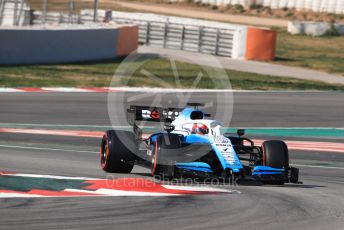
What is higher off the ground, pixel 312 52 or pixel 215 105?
pixel 215 105

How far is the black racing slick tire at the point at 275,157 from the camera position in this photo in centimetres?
1238

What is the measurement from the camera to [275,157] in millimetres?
12453

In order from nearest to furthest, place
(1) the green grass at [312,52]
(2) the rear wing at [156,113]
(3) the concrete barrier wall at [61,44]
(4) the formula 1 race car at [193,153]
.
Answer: (4) the formula 1 race car at [193,153] → (2) the rear wing at [156,113] → (3) the concrete barrier wall at [61,44] → (1) the green grass at [312,52]

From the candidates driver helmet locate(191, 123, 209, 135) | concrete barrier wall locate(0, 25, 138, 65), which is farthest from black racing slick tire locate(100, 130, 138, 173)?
concrete barrier wall locate(0, 25, 138, 65)

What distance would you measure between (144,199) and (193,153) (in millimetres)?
1905

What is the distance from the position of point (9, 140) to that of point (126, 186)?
5.81 meters

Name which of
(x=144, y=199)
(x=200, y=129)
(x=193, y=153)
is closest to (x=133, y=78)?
(x=200, y=129)

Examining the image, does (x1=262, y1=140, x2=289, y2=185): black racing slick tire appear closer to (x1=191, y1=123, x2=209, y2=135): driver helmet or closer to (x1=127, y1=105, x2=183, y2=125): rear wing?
(x1=191, y1=123, x2=209, y2=135): driver helmet

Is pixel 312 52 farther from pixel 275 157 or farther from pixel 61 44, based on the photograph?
pixel 275 157

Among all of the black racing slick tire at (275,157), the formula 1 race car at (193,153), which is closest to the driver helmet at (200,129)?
the formula 1 race car at (193,153)

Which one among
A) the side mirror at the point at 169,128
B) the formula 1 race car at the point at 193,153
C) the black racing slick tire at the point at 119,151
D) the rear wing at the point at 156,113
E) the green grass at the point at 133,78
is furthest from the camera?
the green grass at the point at 133,78

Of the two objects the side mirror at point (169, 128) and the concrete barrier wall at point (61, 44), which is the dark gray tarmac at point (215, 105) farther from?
the side mirror at point (169, 128)

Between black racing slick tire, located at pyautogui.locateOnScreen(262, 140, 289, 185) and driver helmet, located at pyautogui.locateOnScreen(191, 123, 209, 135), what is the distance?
0.79m

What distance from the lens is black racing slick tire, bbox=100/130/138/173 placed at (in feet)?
42.4
